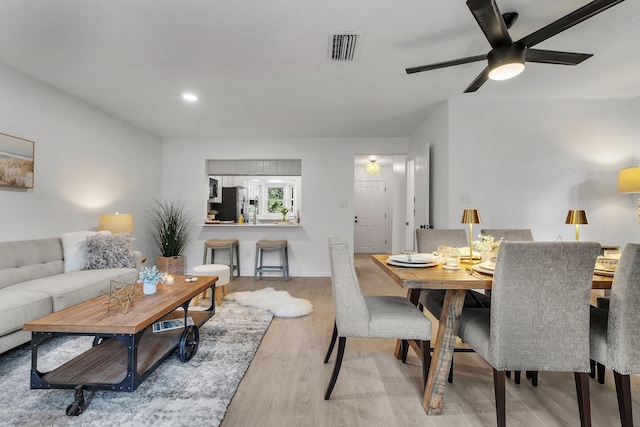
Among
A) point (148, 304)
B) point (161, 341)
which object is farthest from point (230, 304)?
point (148, 304)

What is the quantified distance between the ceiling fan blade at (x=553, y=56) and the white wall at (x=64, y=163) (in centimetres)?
419

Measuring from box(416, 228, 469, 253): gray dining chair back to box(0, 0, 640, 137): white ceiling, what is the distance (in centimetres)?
144

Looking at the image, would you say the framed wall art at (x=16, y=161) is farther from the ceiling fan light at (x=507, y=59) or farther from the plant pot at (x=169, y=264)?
the ceiling fan light at (x=507, y=59)

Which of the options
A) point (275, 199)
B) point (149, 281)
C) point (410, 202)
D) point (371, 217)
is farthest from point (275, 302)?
point (371, 217)

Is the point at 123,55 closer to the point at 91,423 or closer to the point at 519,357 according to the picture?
the point at 91,423

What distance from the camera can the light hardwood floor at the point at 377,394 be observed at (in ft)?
5.24

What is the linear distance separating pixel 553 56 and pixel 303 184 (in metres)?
3.82

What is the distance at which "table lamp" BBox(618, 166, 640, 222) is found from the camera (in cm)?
301

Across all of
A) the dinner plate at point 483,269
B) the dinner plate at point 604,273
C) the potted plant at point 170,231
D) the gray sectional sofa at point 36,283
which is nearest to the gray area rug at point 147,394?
the gray sectional sofa at point 36,283

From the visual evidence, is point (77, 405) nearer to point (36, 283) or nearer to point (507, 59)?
point (36, 283)

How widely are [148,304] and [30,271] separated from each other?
1.60m

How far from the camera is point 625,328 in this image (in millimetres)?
1407

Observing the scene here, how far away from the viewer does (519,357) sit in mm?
1438

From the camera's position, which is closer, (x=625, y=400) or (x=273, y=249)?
(x=625, y=400)
